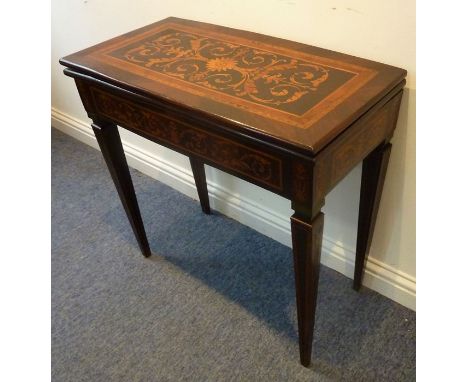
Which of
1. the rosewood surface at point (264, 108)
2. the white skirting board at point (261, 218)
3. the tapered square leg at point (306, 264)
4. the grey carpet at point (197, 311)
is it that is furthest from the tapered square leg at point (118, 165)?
the tapered square leg at point (306, 264)

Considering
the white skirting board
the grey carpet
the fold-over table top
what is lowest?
the grey carpet

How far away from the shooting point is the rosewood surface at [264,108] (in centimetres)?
77

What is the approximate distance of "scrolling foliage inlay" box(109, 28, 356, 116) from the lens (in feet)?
2.79

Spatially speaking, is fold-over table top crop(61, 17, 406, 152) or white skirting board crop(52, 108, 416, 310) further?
white skirting board crop(52, 108, 416, 310)

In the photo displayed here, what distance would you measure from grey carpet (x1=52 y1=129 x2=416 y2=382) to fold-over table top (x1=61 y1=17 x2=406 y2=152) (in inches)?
28.1

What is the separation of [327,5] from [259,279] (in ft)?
2.80

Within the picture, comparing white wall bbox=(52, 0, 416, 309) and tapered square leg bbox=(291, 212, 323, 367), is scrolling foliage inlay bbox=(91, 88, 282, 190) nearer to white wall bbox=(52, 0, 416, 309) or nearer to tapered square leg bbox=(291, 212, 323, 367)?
tapered square leg bbox=(291, 212, 323, 367)

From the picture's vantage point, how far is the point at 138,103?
0.97m

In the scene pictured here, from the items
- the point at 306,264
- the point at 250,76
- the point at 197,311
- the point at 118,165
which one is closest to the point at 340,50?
the point at 250,76

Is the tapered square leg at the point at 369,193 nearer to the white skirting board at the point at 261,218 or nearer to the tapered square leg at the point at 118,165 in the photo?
the white skirting board at the point at 261,218

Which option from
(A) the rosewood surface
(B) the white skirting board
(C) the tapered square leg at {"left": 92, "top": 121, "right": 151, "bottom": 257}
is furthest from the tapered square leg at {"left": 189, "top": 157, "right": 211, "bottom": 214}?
(A) the rosewood surface

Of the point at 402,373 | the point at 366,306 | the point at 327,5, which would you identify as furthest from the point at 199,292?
the point at 327,5

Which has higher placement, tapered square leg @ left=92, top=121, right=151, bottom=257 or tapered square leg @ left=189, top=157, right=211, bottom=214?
tapered square leg @ left=92, top=121, right=151, bottom=257

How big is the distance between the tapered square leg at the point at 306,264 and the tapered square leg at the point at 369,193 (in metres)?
0.26
